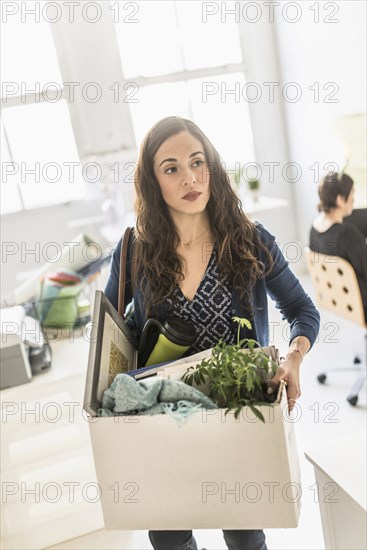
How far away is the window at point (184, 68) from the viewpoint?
3756 mm

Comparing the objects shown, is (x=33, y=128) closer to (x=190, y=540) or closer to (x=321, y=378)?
(x=321, y=378)

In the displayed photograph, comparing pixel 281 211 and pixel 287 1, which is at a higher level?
pixel 287 1

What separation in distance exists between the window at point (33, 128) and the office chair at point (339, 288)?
186cm

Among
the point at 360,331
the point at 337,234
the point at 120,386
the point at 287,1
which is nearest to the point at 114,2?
the point at 287,1

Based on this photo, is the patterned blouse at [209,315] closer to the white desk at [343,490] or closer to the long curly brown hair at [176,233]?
the long curly brown hair at [176,233]

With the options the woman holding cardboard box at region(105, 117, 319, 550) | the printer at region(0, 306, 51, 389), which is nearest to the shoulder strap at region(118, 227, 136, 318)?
the woman holding cardboard box at region(105, 117, 319, 550)

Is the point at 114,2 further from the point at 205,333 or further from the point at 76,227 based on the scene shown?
the point at 205,333

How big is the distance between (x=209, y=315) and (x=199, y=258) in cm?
14

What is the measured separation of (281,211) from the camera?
427cm

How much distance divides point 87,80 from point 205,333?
285 centimetres

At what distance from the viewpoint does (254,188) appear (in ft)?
12.6

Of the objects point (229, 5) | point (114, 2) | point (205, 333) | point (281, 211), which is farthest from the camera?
point (281, 211)

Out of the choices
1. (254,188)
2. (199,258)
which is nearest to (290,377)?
(199,258)

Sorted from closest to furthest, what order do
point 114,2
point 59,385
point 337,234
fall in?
point 59,385 → point 337,234 → point 114,2
